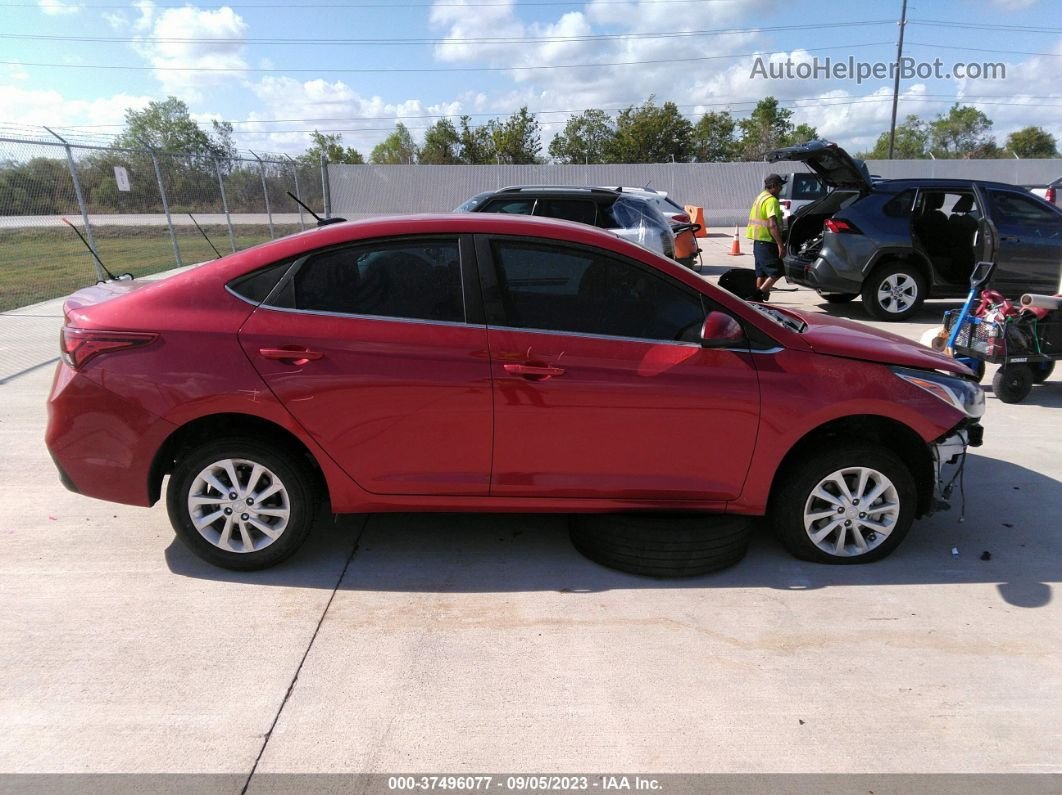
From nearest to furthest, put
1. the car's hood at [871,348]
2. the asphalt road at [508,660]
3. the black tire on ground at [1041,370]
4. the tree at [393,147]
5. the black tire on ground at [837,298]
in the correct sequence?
the asphalt road at [508,660] → the car's hood at [871,348] → the black tire on ground at [1041,370] → the black tire on ground at [837,298] → the tree at [393,147]

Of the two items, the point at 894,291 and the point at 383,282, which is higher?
the point at 383,282

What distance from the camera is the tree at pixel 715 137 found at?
168ft

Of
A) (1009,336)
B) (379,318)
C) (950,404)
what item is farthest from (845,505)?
(1009,336)

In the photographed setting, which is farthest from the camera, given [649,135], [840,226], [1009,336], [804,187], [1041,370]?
[649,135]

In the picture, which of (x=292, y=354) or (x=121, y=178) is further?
(x=121, y=178)

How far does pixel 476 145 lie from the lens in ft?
157

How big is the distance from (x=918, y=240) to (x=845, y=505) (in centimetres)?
739

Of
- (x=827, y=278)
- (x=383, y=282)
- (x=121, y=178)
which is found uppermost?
(x=121, y=178)

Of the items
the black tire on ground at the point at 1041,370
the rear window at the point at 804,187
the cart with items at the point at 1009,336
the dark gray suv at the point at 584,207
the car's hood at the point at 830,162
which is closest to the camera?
the cart with items at the point at 1009,336

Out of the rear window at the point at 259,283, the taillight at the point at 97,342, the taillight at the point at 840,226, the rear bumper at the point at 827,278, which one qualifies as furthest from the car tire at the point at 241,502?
the taillight at the point at 840,226

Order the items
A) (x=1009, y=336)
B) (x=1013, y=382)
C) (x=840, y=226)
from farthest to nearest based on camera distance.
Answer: (x=840, y=226), (x=1013, y=382), (x=1009, y=336)

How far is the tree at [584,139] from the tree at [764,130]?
1057 cm

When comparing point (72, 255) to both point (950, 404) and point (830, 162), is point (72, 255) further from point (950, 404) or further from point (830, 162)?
point (950, 404)

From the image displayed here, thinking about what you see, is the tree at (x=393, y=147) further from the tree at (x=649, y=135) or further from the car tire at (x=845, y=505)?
the car tire at (x=845, y=505)
